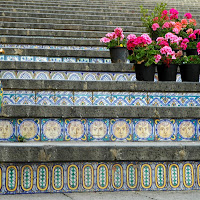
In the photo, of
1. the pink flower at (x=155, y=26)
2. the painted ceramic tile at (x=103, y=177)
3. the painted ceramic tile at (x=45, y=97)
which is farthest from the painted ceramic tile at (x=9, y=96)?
the pink flower at (x=155, y=26)

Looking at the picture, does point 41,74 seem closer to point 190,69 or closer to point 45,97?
point 45,97

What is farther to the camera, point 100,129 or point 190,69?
point 190,69

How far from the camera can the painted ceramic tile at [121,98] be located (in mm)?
3670

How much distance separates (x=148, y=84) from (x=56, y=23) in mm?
3736

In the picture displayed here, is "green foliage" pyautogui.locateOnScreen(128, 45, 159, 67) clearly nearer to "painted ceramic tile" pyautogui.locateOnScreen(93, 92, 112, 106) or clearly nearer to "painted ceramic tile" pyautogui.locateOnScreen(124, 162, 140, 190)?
"painted ceramic tile" pyautogui.locateOnScreen(93, 92, 112, 106)

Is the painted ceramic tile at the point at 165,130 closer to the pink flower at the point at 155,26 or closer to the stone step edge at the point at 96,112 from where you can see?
the stone step edge at the point at 96,112

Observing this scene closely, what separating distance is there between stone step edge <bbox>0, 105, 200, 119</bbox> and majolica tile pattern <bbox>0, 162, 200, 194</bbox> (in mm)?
478

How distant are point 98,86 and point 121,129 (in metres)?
0.72

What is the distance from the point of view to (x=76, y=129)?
3014 mm

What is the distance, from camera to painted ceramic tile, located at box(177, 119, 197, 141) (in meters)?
3.11

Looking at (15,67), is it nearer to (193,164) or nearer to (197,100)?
(197,100)

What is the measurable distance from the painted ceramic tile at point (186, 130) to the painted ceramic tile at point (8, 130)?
129 cm

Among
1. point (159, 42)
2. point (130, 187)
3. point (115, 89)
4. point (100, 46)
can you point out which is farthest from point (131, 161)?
point (100, 46)

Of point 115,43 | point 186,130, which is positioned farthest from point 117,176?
point 115,43
